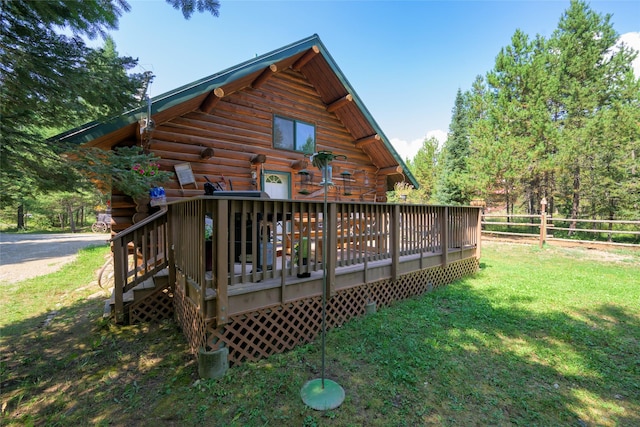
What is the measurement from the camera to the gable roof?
4.88 metres

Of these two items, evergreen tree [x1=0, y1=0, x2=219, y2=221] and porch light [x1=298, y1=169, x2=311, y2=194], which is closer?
evergreen tree [x1=0, y1=0, x2=219, y2=221]

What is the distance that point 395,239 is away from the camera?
15.4 ft

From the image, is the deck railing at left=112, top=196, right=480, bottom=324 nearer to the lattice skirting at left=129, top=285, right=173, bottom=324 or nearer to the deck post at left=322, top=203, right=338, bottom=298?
the deck post at left=322, top=203, right=338, bottom=298

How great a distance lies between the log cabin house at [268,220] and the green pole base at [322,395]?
82 centimetres

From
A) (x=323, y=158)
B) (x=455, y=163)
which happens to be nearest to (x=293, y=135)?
(x=323, y=158)

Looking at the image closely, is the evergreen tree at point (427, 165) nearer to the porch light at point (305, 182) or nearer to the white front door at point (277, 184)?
the porch light at point (305, 182)

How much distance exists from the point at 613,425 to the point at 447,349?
4.57 feet

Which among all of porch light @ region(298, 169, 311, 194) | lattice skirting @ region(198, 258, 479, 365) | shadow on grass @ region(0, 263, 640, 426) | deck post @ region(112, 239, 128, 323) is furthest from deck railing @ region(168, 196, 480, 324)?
porch light @ region(298, 169, 311, 194)

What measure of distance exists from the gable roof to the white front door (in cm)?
237

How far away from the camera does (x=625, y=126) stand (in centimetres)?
1347

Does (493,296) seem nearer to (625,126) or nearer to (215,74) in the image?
(215,74)

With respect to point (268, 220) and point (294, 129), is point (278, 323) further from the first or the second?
point (294, 129)

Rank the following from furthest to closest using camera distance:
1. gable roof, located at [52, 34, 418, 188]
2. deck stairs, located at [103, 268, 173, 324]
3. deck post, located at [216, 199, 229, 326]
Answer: gable roof, located at [52, 34, 418, 188] < deck stairs, located at [103, 268, 173, 324] < deck post, located at [216, 199, 229, 326]

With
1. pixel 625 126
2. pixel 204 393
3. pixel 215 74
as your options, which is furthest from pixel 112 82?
pixel 625 126
